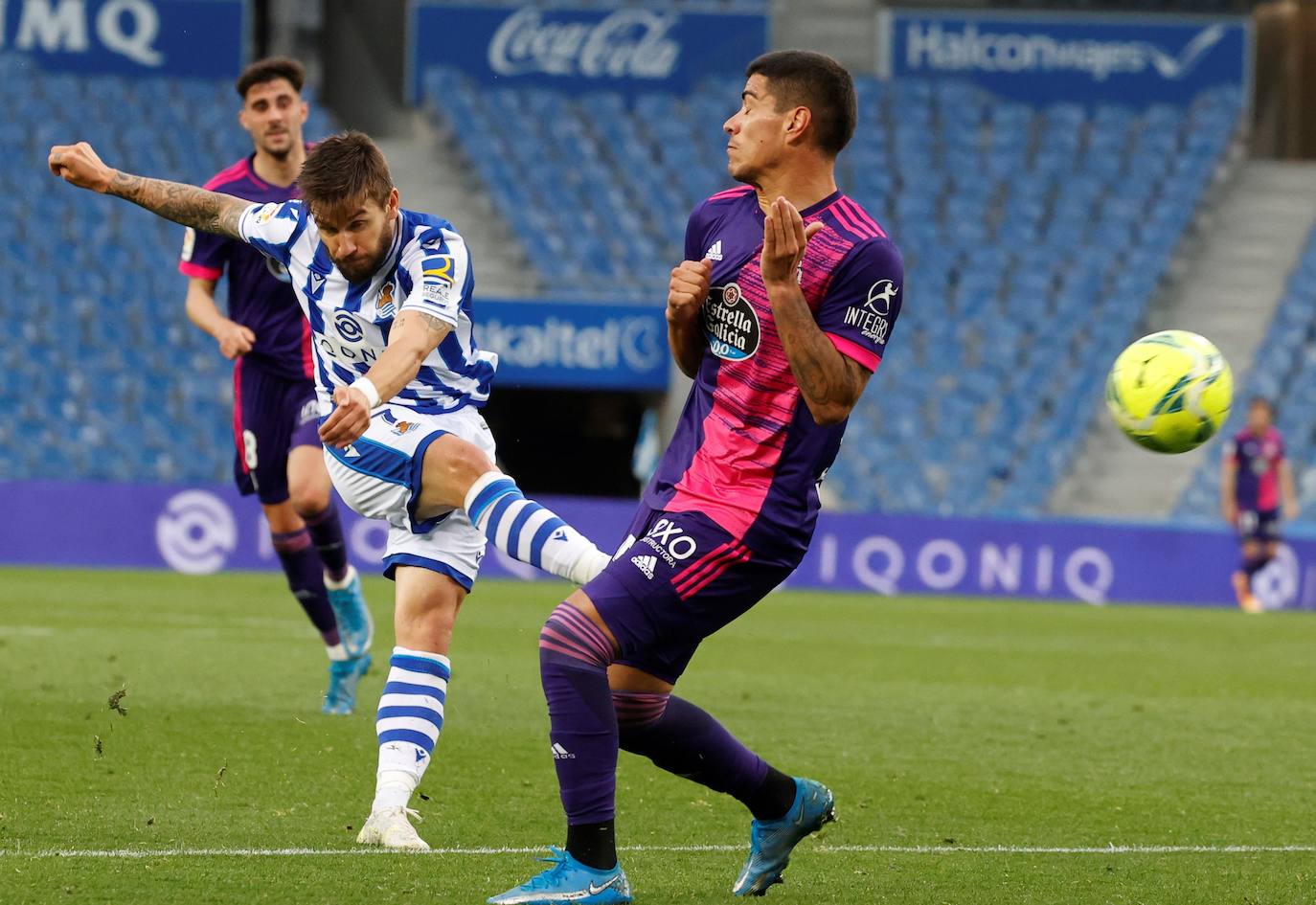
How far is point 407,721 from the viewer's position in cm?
504

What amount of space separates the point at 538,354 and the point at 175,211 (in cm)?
1482

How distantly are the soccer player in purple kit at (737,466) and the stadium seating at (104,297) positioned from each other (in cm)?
1577

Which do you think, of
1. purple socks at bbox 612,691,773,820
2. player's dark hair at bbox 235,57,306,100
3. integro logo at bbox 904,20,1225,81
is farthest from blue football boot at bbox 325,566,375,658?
integro logo at bbox 904,20,1225,81

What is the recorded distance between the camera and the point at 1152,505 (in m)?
21.4

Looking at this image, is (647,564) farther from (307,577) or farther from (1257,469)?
(1257,469)

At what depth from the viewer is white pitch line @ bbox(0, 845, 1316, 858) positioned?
470 cm

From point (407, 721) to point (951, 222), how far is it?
61.5 feet

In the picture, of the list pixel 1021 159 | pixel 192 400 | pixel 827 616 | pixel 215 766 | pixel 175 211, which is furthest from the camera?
pixel 1021 159

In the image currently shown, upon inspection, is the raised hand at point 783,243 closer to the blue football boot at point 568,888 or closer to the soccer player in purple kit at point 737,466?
the soccer player in purple kit at point 737,466

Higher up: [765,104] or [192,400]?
[765,104]

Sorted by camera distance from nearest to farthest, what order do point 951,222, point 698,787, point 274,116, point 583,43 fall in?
1. point 698,787
2. point 274,116
3. point 951,222
4. point 583,43

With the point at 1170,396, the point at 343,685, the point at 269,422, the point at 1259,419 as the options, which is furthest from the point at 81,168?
the point at 1259,419

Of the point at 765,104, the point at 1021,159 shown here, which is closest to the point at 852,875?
the point at 765,104

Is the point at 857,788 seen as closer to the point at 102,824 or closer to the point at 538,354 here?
the point at 102,824
